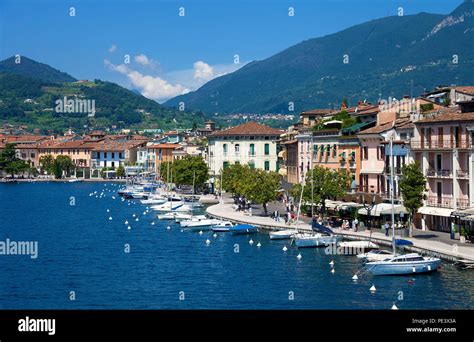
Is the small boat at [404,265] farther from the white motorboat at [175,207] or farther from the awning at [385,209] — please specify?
the white motorboat at [175,207]

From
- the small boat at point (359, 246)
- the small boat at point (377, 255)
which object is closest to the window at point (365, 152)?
the small boat at point (359, 246)

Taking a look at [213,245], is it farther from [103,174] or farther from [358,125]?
[103,174]

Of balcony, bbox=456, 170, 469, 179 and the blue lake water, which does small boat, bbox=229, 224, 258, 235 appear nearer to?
the blue lake water

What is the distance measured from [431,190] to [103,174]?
13409 cm

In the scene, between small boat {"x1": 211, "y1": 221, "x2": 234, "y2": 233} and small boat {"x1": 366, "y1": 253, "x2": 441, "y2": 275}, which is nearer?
small boat {"x1": 366, "y1": 253, "x2": 441, "y2": 275}

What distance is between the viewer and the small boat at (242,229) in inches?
2184

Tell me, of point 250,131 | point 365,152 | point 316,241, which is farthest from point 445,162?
point 250,131

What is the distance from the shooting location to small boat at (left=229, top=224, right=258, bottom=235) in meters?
55.5

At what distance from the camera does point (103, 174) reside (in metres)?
174

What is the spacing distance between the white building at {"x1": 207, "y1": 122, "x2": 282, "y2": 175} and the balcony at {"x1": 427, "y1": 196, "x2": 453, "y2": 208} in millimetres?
54523

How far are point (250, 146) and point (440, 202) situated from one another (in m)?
57.1

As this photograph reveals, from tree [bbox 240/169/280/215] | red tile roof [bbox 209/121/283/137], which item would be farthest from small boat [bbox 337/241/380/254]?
red tile roof [bbox 209/121/283/137]

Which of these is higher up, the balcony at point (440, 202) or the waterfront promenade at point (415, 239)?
the balcony at point (440, 202)

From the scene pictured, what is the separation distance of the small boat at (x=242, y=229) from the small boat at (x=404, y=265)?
2056 centimetres
